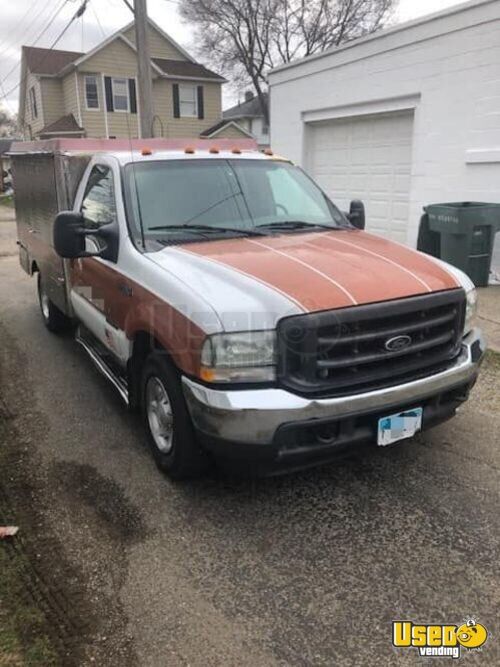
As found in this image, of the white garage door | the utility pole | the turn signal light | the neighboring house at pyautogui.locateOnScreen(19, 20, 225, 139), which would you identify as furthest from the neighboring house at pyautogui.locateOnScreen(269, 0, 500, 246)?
the neighboring house at pyautogui.locateOnScreen(19, 20, 225, 139)

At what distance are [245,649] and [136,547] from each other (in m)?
→ 0.90

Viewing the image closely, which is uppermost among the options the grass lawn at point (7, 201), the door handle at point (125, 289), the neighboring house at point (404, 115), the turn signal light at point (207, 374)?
the neighboring house at point (404, 115)

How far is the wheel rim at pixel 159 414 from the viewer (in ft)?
11.9

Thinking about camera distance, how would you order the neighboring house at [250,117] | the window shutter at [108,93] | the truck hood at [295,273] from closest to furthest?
1. the truck hood at [295,273]
2. the window shutter at [108,93]
3. the neighboring house at [250,117]

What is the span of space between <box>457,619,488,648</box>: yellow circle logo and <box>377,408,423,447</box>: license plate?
38.1 inches

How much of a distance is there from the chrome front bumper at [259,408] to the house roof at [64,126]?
29649mm

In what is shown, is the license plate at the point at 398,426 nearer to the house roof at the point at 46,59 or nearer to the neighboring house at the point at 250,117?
the house roof at the point at 46,59

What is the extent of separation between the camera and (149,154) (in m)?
4.52

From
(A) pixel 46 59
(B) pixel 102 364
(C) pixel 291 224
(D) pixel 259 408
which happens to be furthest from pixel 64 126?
(D) pixel 259 408

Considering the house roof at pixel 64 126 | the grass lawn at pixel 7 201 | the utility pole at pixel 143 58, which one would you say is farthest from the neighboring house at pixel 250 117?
the utility pole at pixel 143 58

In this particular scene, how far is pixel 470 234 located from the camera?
26.4 feet

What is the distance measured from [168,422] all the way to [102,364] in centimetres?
144

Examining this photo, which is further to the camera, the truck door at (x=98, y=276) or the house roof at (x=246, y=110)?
the house roof at (x=246, y=110)

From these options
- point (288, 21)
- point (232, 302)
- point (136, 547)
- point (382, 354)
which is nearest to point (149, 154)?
point (232, 302)
